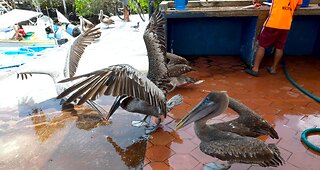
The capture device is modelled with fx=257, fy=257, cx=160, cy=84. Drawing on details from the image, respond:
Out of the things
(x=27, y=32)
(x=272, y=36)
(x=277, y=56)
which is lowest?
(x=27, y=32)

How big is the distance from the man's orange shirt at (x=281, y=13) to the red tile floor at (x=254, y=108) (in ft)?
2.99

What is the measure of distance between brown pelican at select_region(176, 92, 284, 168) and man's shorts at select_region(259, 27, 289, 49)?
234 cm

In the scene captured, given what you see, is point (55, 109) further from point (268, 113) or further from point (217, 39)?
point (217, 39)

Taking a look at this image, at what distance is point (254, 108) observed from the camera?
140 inches

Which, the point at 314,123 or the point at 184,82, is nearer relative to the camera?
the point at 314,123

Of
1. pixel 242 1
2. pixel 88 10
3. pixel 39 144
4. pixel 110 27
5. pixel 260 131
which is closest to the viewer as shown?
pixel 260 131

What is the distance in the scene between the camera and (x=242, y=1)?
17.9ft

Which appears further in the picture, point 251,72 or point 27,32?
point 27,32

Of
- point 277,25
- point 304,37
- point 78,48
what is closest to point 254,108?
point 277,25

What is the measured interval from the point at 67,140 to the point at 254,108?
2.50m

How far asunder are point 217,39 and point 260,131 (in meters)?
3.46

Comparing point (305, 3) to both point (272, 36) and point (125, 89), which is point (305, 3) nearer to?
point (272, 36)

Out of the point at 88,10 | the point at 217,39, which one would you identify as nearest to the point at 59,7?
the point at 88,10

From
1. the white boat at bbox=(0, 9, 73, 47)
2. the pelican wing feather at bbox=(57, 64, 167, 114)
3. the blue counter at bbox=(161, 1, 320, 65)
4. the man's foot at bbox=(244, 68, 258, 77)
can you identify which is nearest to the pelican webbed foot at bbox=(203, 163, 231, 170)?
the pelican wing feather at bbox=(57, 64, 167, 114)
